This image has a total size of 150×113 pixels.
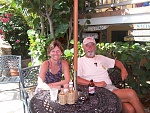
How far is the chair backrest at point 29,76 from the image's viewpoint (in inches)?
121

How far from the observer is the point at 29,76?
315 cm

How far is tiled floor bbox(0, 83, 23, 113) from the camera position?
11.4 feet

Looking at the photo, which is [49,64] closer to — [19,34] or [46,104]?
[46,104]

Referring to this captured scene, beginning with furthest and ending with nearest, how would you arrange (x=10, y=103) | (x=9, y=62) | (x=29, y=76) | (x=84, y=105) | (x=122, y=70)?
(x=9, y=62)
(x=10, y=103)
(x=29, y=76)
(x=122, y=70)
(x=84, y=105)

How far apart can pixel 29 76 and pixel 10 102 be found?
1.03 meters

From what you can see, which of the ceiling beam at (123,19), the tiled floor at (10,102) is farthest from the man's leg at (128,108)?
the ceiling beam at (123,19)

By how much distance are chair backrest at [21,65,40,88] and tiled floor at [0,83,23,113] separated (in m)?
0.58

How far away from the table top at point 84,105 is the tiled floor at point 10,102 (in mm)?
1586

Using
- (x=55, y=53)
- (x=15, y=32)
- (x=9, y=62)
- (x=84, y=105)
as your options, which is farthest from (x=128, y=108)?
(x=15, y=32)

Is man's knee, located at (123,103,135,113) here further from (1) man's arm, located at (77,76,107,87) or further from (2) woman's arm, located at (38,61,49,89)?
(2) woman's arm, located at (38,61,49,89)

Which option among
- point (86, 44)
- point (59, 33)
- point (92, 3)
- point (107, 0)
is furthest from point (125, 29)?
point (86, 44)

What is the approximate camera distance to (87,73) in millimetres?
2744

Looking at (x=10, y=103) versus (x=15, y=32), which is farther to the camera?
(x=15, y=32)

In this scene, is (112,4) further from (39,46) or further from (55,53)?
(55,53)
